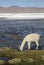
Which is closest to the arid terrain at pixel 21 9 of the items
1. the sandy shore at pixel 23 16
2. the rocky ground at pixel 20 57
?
the sandy shore at pixel 23 16

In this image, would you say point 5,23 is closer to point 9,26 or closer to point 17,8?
point 9,26

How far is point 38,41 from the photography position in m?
2.85

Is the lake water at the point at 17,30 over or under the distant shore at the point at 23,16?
under

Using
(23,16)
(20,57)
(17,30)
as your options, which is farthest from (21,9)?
(20,57)

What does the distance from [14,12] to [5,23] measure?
301 millimetres

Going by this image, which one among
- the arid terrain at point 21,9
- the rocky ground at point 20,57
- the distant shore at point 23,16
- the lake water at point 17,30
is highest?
the arid terrain at point 21,9

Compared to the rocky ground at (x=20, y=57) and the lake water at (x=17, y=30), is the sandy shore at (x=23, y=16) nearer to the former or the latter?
the lake water at (x=17, y=30)

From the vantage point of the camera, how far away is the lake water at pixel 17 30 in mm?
2760

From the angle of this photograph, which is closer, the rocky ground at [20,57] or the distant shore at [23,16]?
the rocky ground at [20,57]

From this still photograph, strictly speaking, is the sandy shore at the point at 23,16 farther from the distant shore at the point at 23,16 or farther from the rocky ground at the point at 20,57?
the rocky ground at the point at 20,57

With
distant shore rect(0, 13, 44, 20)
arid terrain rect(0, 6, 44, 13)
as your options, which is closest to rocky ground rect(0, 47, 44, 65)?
distant shore rect(0, 13, 44, 20)

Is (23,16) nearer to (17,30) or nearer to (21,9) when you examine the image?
(21,9)

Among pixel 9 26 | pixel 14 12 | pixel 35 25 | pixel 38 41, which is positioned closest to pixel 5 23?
pixel 9 26

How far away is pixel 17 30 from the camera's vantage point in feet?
9.15
